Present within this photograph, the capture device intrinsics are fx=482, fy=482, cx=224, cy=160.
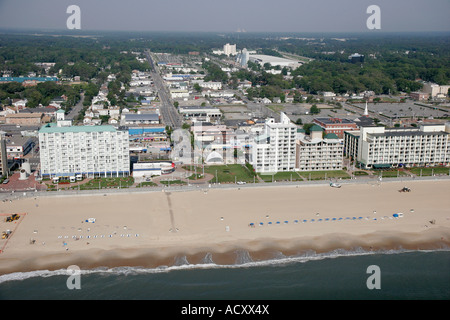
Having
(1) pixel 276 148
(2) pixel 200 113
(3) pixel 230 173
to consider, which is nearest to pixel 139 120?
(2) pixel 200 113

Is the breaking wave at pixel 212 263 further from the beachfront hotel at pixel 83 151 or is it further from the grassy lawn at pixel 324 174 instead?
the beachfront hotel at pixel 83 151

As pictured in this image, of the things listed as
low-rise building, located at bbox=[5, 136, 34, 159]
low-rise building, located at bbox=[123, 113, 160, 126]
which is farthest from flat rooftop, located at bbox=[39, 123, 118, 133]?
low-rise building, located at bbox=[123, 113, 160, 126]

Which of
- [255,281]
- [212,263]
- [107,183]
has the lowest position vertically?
[255,281]

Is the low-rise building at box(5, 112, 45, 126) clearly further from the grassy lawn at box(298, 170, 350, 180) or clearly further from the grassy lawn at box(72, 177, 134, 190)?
the grassy lawn at box(298, 170, 350, 180)

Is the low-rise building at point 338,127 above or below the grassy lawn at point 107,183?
above

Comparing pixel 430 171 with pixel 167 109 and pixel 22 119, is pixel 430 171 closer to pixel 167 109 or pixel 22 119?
pixel 167 109

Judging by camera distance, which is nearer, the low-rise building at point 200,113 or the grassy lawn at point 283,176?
the grassy lawn at point 283,176

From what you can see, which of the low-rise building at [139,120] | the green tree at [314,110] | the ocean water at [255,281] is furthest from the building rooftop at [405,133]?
the low-rise building at [139,120]
